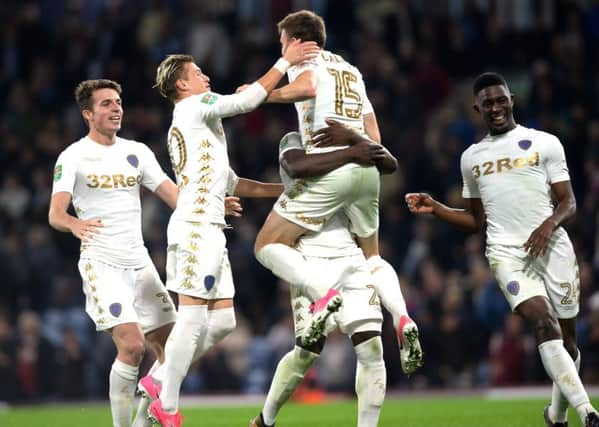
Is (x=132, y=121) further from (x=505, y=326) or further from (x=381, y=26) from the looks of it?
(x=505, y=326)

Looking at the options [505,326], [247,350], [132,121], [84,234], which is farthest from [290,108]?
[84,234]

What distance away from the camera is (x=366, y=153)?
7.85m

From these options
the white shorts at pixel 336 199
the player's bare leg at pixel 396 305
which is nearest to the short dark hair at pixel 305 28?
the white shorts at pixel 336 199

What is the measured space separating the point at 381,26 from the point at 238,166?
3.08m

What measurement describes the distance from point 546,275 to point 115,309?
9.94 feet

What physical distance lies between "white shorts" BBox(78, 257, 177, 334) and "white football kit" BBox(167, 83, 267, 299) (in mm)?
425

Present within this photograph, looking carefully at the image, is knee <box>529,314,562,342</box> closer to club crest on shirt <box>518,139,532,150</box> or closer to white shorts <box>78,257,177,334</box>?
club crest on shirt <box>518,139,532,150</box>

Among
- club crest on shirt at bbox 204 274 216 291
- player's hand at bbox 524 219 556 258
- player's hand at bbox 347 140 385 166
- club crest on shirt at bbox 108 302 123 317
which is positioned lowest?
club crest on shirt at bbox 108 302 123 317

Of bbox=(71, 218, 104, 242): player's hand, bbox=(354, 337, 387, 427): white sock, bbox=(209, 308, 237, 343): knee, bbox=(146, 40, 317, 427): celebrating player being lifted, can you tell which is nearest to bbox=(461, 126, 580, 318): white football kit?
bbox=(354, 337, 387, 427): white sock

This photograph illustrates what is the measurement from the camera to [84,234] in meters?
8.32

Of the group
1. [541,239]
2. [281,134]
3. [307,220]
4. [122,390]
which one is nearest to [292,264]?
[307,220]

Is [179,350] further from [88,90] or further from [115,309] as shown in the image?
[88,90]

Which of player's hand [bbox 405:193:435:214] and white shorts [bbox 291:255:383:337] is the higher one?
player's hand [bbox 405:193:435:214]

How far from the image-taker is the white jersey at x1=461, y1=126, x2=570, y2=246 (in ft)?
27.7
